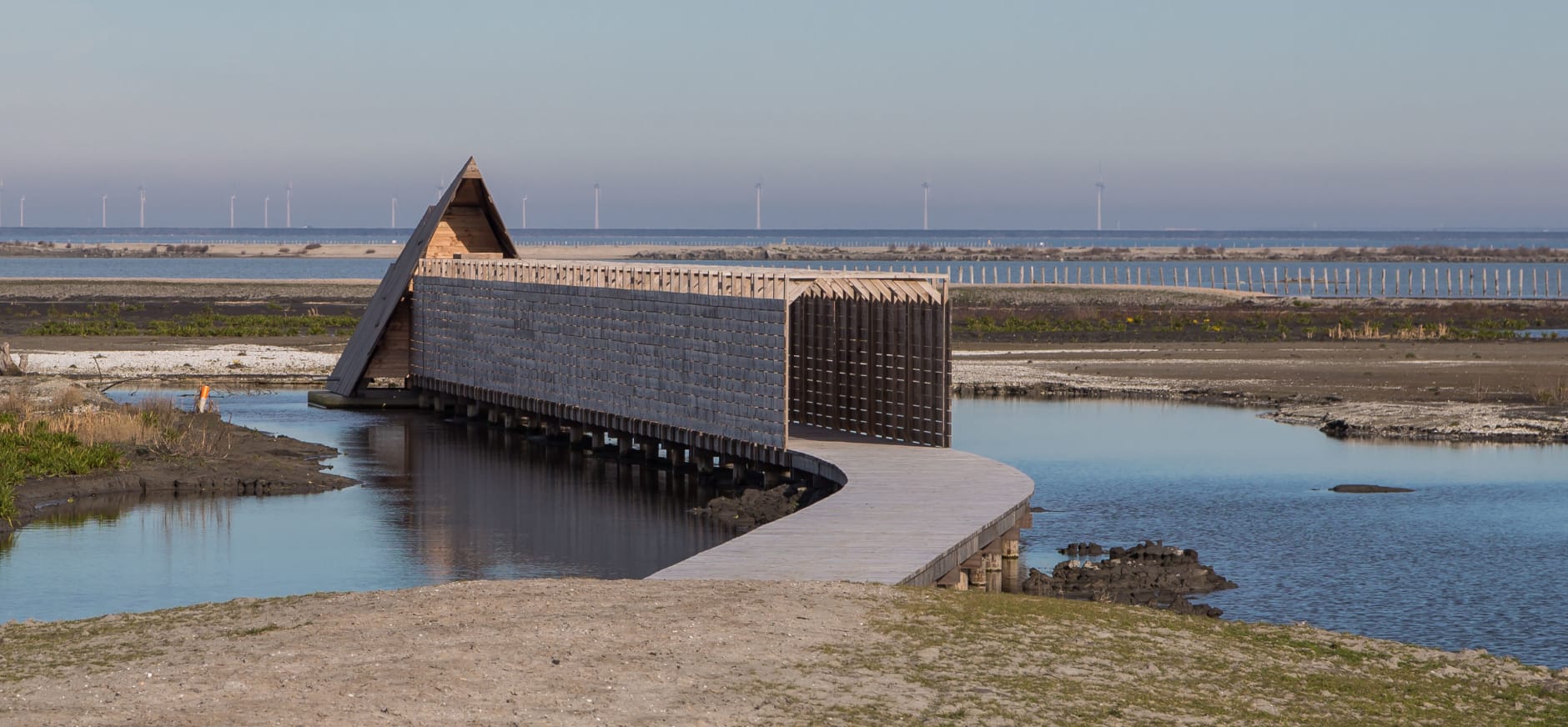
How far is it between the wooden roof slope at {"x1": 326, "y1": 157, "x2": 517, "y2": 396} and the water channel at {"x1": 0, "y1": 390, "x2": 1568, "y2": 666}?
20.4 ft

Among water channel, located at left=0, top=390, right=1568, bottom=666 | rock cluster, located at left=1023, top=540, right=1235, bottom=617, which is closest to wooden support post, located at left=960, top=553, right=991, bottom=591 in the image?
rock cluster, located at left=1023, top=540, right=1235, bottom=617

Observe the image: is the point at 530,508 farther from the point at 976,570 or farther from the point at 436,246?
the point at 436,246

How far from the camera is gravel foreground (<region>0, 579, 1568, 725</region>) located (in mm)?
10500

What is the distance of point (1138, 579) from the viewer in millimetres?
19078

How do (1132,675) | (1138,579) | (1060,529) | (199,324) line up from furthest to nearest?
1. (199,324)
2. (1060,529)
3. (1138,579)
4. (1132,675)

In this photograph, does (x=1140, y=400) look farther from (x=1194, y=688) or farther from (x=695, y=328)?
(x=1194, y=688)

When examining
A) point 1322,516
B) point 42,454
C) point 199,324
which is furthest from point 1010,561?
point 199,324

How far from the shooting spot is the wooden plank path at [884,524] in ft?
52.6

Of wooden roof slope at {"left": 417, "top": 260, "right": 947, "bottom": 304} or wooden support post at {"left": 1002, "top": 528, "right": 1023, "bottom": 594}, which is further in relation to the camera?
wooden roof slope at {"left": 417, "top": 260, "right": 947, "bottom": 304}

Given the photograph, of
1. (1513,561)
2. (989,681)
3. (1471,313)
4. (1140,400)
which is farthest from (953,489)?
(1471,313)

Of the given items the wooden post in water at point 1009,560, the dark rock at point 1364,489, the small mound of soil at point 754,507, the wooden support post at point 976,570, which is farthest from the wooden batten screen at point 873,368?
the wooden support post at point 976,570

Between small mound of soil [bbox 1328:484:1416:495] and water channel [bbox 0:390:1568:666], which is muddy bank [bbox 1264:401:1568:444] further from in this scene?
small mound of soil [bbox 1328:484:1416:495]

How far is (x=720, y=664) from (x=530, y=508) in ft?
47.3

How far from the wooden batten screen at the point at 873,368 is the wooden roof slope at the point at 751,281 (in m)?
0.33
